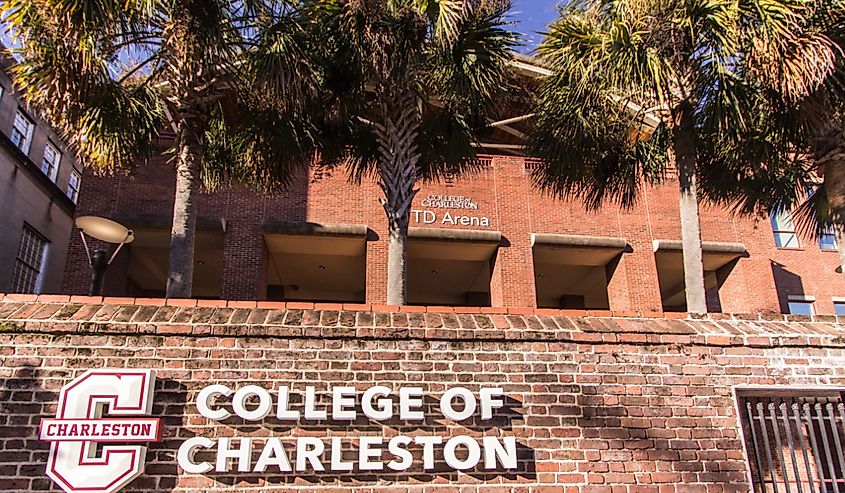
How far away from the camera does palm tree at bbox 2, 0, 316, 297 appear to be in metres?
6.87

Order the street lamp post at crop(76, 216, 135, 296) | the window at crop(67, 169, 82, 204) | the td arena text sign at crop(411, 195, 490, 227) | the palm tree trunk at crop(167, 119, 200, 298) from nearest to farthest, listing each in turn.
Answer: the palm tree trunk at crop(167, 119, 200, 298), the street lamp post at crop(76, 216, 135, 296), the td arena text sign at crop(411, 195, 490, 227), the window at crop(67, 169, 82, 204)

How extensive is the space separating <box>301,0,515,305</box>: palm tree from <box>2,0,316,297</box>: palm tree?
2.07 ft

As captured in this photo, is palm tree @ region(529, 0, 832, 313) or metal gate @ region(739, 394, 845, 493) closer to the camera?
metal gate @ region(739, 394, 845, 493)

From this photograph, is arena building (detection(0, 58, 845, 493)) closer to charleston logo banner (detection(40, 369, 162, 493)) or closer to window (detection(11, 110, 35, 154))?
charleston logo banner (detection(40, 369, 162, 493))

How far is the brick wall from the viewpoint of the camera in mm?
4883

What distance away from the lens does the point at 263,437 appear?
489 centimetres

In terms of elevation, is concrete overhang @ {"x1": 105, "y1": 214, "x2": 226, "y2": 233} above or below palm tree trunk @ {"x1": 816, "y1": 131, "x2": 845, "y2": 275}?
above

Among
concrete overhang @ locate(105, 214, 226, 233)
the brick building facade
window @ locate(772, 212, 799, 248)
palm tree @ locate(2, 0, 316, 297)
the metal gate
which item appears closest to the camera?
the metal gate

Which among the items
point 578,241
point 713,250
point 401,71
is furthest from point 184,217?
point 713,250

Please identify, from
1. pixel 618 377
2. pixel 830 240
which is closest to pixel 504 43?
pixel 618 377

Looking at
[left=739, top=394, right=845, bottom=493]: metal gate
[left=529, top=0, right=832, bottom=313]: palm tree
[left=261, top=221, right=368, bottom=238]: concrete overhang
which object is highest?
[left=261, top=221, right=368, bottom=238]: concrete overhang

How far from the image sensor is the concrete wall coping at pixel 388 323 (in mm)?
5105

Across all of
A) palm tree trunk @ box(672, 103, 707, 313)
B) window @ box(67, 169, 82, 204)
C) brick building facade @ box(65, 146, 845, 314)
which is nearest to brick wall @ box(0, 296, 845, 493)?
palm tree trunk @ box(672, 103, 707, 313)

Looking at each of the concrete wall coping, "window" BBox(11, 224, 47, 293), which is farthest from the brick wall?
"window" BBox(11, 224, 47, 293)
